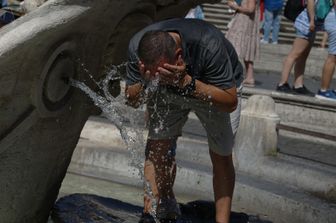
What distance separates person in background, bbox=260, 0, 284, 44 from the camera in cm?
1297

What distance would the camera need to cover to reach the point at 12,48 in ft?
9.39

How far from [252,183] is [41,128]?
166 centimetres

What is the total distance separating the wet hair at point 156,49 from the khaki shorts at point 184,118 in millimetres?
355

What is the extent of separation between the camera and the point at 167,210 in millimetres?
4031

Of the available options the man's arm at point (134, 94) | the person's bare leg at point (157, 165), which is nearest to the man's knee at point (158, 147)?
the person's bare leg at point (157, 165)

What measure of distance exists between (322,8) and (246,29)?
1.23m

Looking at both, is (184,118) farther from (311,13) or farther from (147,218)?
(311,13)

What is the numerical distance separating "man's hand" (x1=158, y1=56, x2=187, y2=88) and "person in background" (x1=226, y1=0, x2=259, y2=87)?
209 inches

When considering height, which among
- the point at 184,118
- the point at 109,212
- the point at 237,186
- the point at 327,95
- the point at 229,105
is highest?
the point at 229,105

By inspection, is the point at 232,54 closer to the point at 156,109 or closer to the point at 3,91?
the point at 156,109

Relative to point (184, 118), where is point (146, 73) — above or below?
above

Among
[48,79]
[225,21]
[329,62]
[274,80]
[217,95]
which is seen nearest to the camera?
[48,79]

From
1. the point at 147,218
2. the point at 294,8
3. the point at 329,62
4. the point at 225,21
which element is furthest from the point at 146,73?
the point at 225,21

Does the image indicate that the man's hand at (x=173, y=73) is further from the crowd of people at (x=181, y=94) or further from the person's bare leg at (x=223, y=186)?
the person's bare leg at (x=223, y=186)
